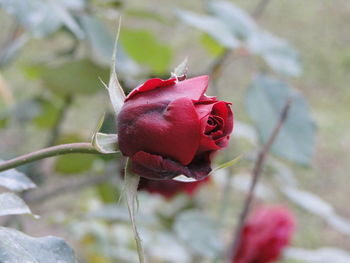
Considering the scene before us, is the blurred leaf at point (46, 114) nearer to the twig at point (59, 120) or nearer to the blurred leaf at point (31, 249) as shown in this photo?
the twig at point (59, 120)

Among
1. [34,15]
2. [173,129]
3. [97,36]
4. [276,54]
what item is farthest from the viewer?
[276,54]

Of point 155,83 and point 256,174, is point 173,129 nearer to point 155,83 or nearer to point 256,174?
point 155,83

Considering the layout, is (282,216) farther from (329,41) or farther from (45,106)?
(329,41)

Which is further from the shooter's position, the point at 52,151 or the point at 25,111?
the point at 25,111

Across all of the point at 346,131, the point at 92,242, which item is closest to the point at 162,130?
the point at 92,242

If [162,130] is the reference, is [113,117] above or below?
below

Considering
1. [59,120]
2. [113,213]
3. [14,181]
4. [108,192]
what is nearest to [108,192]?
[108,192]
